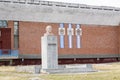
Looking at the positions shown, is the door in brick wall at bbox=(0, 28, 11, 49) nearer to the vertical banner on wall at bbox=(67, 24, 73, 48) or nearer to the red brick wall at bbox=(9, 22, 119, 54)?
the red brick wall at bbox=(9, 22, 119, 54)

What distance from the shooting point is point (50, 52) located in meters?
25.8

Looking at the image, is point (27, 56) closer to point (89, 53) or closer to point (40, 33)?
point (40, 33)

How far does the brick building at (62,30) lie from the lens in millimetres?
48562

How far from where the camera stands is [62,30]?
52719mm

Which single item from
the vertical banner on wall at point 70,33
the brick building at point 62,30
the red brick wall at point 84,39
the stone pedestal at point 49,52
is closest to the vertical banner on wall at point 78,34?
the brick building at point 62,30

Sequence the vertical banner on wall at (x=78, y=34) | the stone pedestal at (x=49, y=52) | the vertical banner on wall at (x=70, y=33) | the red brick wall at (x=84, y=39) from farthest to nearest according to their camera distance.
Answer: the vertical banner on wall at (x=78, y=34)
the vertical banner on wall at (x=70, y=33)
the red brick wall at (x=84, y=39)
the stone pedestal at (x=49, y=52)

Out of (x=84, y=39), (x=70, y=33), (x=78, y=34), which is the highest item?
(x=70, y=33)

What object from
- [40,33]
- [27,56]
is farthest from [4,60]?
[40,33]

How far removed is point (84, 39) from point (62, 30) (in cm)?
420

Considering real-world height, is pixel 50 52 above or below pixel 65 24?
below

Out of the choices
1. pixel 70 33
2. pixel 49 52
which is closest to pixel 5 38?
pixel 70 33

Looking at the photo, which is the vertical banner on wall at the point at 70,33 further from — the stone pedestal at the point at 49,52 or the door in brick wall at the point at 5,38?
the stone pedestal at the point at 49,52

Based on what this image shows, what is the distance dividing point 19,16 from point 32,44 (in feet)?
15.2

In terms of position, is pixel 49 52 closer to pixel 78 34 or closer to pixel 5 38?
pixel 5 38
